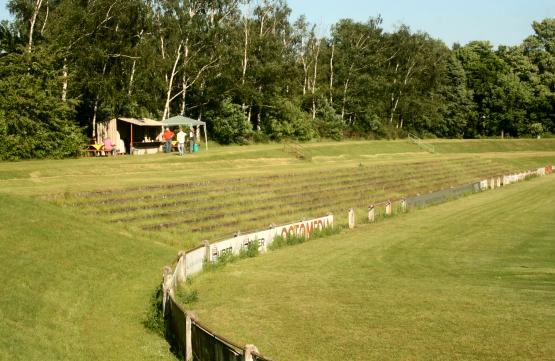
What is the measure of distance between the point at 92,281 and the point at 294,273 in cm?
649

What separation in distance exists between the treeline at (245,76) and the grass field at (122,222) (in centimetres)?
906

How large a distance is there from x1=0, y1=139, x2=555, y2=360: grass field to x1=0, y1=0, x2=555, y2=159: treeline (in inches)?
357

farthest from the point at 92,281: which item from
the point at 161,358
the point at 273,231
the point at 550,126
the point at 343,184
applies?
the point at 550,126

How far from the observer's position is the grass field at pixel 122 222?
15.0m

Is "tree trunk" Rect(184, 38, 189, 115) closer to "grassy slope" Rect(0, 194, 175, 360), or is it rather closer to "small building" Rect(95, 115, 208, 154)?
"small building" Rect(95, 115, 208, 154)

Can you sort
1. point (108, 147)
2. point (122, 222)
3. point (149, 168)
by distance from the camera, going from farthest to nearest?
point (108, 147) < point (149, 168) < point (122, 222)

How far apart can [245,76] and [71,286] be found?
57.2 metres

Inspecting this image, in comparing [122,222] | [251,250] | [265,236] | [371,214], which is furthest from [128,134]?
[251,250]

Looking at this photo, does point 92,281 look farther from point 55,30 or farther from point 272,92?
point 272,92

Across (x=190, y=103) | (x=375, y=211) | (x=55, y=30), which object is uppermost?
(x=55, y=30)

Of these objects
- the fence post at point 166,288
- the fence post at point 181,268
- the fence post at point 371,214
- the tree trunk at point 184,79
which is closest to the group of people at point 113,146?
the tree trunk at point 184,79

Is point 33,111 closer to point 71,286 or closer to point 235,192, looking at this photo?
point 235,192

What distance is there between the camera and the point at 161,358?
13805 millimetres

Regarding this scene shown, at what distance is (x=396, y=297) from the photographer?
17.6 meters
